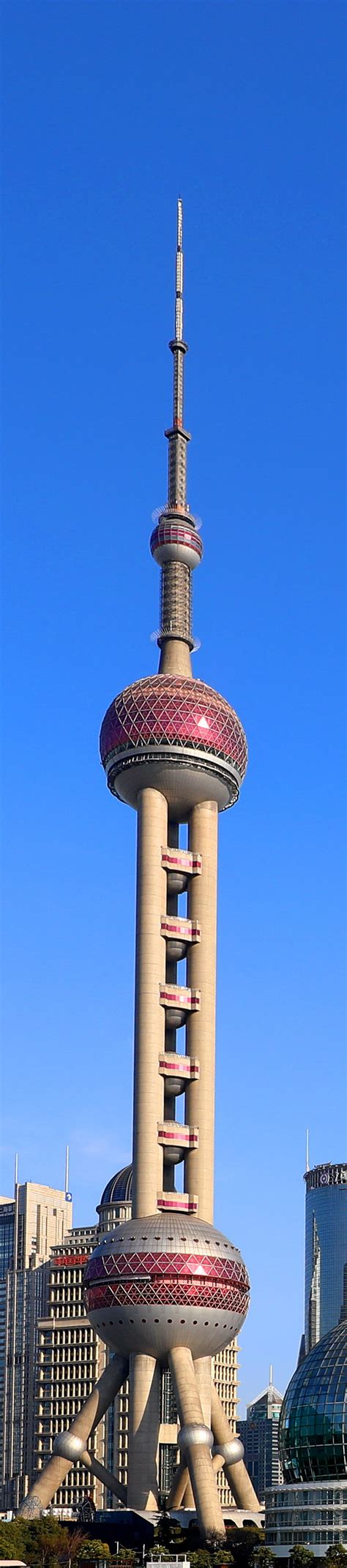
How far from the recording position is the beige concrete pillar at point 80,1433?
6860 inches

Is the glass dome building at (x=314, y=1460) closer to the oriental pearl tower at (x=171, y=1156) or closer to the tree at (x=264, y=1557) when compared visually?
the tree at (x=264, y=1557)

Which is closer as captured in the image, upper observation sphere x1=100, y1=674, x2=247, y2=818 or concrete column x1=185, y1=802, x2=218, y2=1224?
concrete column x1=185, y1=802, x2=218, y2=1224

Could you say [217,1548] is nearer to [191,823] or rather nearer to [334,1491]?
[334,1491]

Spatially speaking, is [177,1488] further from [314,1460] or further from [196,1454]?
[314,1460]

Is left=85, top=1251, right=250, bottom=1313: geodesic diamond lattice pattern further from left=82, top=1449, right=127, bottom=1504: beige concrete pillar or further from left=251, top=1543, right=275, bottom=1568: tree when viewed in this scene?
left=251, top=1543, right=275, bottom=1568: tree

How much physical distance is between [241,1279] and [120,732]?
181 feet

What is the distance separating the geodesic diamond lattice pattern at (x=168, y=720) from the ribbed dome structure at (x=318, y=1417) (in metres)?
63.3

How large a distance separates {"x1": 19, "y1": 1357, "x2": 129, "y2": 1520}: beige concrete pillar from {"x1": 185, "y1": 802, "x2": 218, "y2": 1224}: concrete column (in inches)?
653

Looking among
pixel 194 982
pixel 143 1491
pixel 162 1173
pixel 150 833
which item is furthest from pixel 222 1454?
pixel 150 833

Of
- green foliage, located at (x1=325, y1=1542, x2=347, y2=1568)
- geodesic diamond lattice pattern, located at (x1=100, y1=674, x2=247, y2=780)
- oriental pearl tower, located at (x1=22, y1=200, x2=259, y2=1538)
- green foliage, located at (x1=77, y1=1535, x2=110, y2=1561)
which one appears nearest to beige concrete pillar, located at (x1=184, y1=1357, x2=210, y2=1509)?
oriental pearl tower, located at (x1=22, y1=200, x2=259, y2=1538)

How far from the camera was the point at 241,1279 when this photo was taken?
179 m

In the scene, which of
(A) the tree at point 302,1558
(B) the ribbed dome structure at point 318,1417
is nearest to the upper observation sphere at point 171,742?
(B) the ribbed dome structure at point 318,1417

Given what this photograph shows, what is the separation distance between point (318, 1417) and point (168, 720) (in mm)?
73142

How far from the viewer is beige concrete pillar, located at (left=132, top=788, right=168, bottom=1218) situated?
180 m
